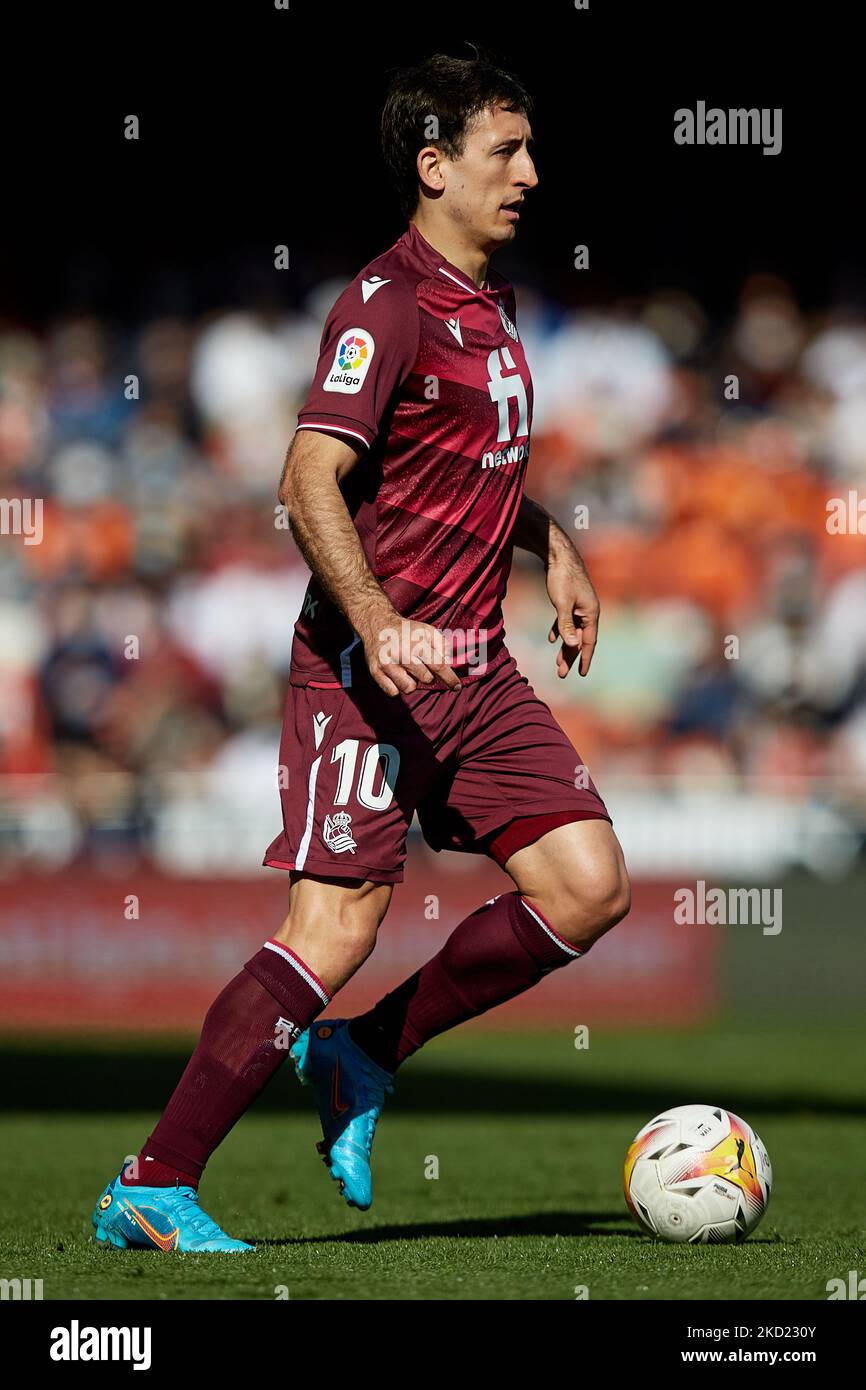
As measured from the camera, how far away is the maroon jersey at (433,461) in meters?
4.09

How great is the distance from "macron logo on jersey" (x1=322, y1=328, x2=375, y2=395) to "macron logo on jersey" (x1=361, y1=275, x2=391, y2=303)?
0.11m

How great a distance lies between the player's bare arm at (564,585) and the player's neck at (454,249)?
1.95ft

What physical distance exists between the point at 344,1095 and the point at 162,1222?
57 centimetres

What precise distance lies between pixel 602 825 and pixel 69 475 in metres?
9.06

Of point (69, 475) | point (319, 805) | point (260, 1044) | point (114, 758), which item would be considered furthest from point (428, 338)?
point (69, 475)

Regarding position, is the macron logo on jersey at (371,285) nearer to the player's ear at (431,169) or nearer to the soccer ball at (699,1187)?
the player's ear at (431,169)

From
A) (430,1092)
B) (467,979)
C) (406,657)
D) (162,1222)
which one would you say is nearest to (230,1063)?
(162,1222)

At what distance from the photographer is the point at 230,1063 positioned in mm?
3918

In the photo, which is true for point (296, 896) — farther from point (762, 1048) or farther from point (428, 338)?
point (762, 1048)

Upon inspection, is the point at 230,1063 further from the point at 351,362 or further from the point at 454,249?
the point at 454,249

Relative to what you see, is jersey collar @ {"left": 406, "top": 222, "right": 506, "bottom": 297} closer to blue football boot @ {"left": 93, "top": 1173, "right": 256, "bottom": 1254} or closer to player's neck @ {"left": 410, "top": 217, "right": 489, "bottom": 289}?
player's neck @ {"left": 410, "top": 217, "right": 489, "bottom": 289}

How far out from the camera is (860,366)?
44.8 feet

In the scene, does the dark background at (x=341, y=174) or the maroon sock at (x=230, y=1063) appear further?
the dark background at (x=341, y=174)

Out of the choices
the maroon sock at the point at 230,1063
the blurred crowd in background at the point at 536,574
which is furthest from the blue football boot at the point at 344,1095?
the blurred crowd in background at the point at 536,574
